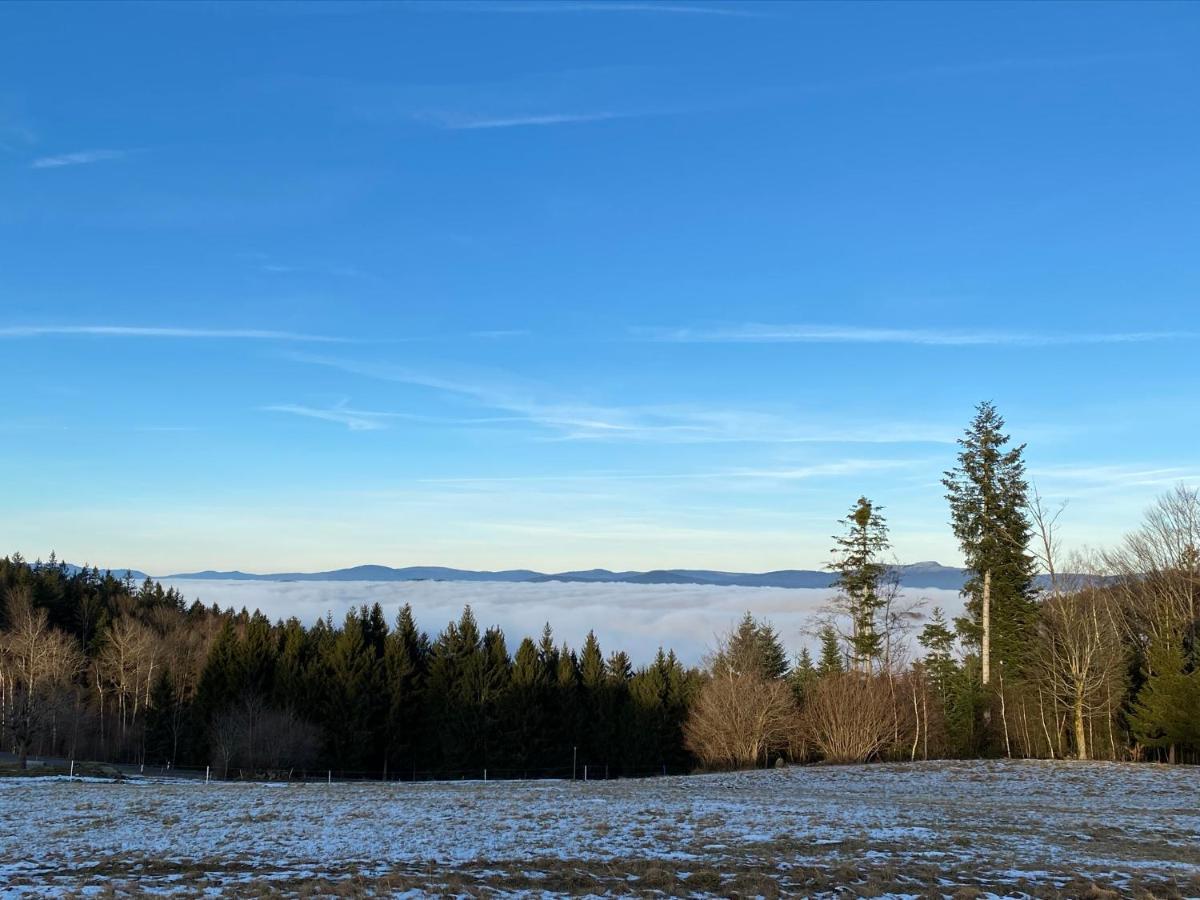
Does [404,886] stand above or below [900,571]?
below

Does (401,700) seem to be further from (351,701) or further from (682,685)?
(682,685)

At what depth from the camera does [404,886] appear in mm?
14250

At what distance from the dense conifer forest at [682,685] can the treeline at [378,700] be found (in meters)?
0.19

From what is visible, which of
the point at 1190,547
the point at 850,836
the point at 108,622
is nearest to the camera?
the point at 850,836

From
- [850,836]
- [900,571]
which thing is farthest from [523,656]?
[850,836]

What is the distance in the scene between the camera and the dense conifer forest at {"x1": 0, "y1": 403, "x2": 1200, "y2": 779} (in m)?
48.2

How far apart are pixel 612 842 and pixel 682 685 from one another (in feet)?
198

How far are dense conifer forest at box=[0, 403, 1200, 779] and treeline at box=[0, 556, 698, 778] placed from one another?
7.3 inches

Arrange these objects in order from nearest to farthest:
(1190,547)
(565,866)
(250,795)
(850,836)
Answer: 1. (565,866)
2. (850,836)
3. (250,795)
4. (1190,547)

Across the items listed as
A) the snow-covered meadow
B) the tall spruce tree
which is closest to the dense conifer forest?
the tall spruce tree

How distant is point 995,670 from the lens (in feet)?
168

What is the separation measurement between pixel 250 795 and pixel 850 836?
19.9 m

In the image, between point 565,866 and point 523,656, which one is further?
point 523,656

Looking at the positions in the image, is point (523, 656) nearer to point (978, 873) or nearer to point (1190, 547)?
point (1190, 547)
